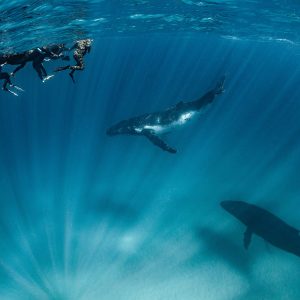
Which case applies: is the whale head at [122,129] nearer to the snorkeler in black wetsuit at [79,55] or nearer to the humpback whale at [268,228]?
the humpback whale at [268,228]

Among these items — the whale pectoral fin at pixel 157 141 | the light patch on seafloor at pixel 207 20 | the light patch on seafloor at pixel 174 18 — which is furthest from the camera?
the light patch on seafloor at pixel 207 20

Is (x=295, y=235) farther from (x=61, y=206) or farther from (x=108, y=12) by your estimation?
(x=108, y=12)

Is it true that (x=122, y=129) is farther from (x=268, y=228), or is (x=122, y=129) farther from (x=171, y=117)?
(x=268, y=228)

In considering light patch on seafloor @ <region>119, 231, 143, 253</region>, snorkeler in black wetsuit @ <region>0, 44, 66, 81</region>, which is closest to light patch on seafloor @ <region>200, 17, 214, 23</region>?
light patch on seafloor @ <region>119, 231, 143, 253</region>

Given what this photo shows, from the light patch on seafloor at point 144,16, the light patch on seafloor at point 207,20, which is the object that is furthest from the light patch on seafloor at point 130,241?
the light patch on seafloor at point 207,20

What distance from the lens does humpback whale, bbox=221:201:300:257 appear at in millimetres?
12336

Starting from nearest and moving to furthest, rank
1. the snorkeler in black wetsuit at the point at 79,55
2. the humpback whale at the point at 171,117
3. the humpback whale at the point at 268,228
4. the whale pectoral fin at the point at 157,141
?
the snorkeler in black wetsuit at the point at 79,55
the humpback whale at the point at 268,228
the whale pectoral fin at the point at 157,141
the humpback whale at the point at 171,117

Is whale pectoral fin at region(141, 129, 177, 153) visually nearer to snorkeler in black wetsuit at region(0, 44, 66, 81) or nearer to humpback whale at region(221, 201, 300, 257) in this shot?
humpback whale at region(221, 201, 300, 257)

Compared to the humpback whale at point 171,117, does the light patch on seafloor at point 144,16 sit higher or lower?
higher

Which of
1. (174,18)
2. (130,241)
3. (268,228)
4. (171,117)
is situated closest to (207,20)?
(174,18)

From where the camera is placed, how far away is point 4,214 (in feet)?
Result: 59.9

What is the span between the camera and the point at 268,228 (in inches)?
509

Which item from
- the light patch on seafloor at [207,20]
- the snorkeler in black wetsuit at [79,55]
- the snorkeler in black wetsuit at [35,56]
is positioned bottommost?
the light patch on seafloor at [207,20]

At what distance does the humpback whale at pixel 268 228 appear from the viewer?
40.5 ft
